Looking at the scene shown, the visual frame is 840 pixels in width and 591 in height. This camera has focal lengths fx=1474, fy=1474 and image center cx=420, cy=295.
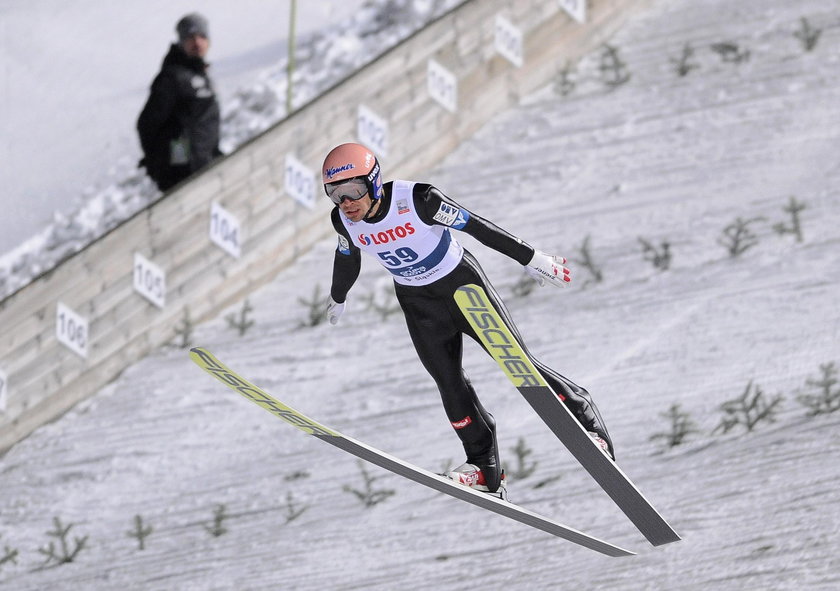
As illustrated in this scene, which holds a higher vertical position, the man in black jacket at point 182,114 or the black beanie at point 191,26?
the black beanie at point 191,26

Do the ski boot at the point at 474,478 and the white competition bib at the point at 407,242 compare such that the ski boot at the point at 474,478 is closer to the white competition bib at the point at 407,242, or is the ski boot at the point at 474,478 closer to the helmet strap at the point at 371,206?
the white competition bib at the point at 407,242

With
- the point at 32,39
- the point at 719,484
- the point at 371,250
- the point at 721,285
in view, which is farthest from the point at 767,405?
→ the point at 32,39

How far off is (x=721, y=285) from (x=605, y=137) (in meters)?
2.14

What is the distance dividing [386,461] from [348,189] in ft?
4.80

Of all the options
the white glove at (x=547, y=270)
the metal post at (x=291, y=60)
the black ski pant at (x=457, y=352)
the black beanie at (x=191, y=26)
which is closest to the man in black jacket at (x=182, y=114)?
the black beanie at (x=191, y=26)

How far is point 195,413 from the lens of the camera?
32.7ft

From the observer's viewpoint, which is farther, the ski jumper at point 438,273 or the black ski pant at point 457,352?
the black ski pant at point 457,352

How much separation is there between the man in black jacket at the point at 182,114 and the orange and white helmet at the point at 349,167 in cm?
360

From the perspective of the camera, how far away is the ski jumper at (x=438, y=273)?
21.0 feet

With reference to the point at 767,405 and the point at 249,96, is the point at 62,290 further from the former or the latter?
the point at 767,405

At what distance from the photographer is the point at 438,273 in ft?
21.6

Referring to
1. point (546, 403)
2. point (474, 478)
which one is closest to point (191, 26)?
point (474, 478)

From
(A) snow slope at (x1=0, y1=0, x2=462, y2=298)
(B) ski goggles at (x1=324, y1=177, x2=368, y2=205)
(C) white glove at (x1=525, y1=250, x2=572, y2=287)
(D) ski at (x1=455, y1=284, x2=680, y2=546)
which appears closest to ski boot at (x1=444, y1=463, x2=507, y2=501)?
Result: (D) ski at (x1=455, y1=284, x2=680, y2=546)

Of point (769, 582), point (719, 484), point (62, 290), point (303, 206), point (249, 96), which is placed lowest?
point (769, 582)
